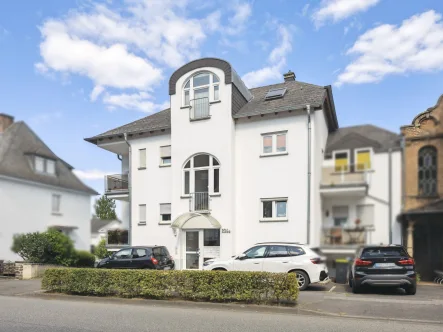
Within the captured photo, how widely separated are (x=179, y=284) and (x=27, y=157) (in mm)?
4773

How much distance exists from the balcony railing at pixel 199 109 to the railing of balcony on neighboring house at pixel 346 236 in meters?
12.8

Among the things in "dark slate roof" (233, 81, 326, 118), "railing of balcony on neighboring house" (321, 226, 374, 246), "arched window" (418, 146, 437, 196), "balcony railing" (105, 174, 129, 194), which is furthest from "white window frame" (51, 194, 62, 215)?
"balcony railing" (105, 174, 129, 194)

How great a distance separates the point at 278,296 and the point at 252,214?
5.53 metres

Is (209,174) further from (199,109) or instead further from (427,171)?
(427,171)

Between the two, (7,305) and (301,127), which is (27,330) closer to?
(7,305)

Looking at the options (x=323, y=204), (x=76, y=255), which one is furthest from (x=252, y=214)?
(x=323, y=204)

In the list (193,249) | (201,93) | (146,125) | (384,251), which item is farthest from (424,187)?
(146,125)

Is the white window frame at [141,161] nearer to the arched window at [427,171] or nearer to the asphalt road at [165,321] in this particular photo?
the asphalt road at [165,321]

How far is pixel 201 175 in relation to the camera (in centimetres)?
1602

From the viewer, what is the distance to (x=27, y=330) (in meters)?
6.36

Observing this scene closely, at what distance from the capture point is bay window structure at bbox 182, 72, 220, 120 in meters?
15.9

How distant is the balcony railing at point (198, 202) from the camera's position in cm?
1603

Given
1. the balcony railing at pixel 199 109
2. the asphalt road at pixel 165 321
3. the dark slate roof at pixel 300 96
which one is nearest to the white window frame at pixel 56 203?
the asphalt road at pixel 165 321

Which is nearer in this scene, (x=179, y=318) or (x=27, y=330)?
(x=27, y=330)
